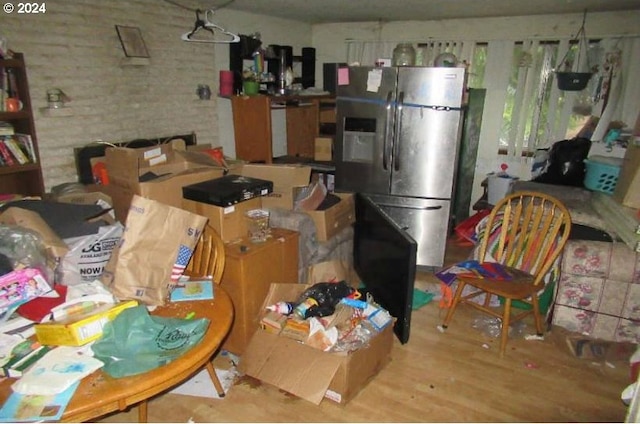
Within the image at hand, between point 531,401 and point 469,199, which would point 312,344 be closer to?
point 531,401

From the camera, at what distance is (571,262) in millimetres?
2449

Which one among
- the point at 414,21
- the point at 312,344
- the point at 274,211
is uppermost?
the point at 414,21

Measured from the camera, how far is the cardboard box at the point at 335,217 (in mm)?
2660

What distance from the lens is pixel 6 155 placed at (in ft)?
7.45

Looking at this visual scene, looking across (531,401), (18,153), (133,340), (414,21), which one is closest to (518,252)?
(531,401)

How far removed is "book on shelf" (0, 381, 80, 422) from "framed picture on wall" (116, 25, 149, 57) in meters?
2.46

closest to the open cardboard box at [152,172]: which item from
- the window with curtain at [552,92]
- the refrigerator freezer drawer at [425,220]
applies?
the refrigerator freezer drawer at [425,220]

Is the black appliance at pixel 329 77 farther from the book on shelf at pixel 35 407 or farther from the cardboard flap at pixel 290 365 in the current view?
the book on shelf at pixel 35 407

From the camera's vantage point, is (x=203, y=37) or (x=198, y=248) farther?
(x=203, y=37)

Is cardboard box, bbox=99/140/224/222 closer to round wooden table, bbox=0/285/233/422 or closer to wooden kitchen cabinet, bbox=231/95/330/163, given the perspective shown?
wooden kitchen cabinet, bbox=231/95/330/163

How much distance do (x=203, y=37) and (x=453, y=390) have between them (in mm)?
3157

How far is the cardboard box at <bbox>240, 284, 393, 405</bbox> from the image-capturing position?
189cm

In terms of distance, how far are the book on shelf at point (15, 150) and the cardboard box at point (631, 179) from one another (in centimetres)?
347

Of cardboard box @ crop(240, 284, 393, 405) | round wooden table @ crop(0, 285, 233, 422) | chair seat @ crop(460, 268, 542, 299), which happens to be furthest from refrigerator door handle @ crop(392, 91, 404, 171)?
round wooden table @ crop(0, 285, 233, 422)
